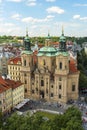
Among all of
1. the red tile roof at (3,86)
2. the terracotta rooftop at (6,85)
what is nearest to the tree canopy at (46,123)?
the red tile roof at (3,86)

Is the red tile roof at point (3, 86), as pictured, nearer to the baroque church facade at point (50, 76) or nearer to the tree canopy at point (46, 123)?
the baroque church facade at point (50, 76)

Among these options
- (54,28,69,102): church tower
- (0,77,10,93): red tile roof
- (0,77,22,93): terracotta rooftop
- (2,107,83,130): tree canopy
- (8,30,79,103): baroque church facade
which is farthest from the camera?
(8,30,79,103): baroque church facade

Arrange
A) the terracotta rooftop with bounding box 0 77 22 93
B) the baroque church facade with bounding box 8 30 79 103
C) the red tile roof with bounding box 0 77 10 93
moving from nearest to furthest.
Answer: the red tile roof with bounding box 0 77 10 93 < the terracotta rooftop with bounding box 0 77 22 93 < the baroque church facade with bounding box 8 30 79 103

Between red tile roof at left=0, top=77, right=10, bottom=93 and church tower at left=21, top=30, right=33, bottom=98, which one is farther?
church tower at left=21, top=30, right=33, bottom=98

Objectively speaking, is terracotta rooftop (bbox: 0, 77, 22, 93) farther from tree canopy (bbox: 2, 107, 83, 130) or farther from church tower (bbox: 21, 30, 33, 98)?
tree canopy (bbox: 2, 107, 83, 130)

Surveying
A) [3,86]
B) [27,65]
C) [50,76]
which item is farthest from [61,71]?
[3,86]

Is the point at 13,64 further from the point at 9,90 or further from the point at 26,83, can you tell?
the point at 9,90

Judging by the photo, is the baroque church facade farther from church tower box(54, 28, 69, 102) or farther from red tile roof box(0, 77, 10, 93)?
red tile roof box(0, 77, 10, 93)

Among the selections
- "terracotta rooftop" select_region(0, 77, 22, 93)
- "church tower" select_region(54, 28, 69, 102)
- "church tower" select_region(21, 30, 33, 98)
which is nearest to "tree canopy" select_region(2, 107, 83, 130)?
"terracotta rooftop" select_region(0, 77, 22, 93)

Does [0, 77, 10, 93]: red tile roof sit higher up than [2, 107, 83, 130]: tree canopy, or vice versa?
[0, 77, 10, 93]: red tile roof
